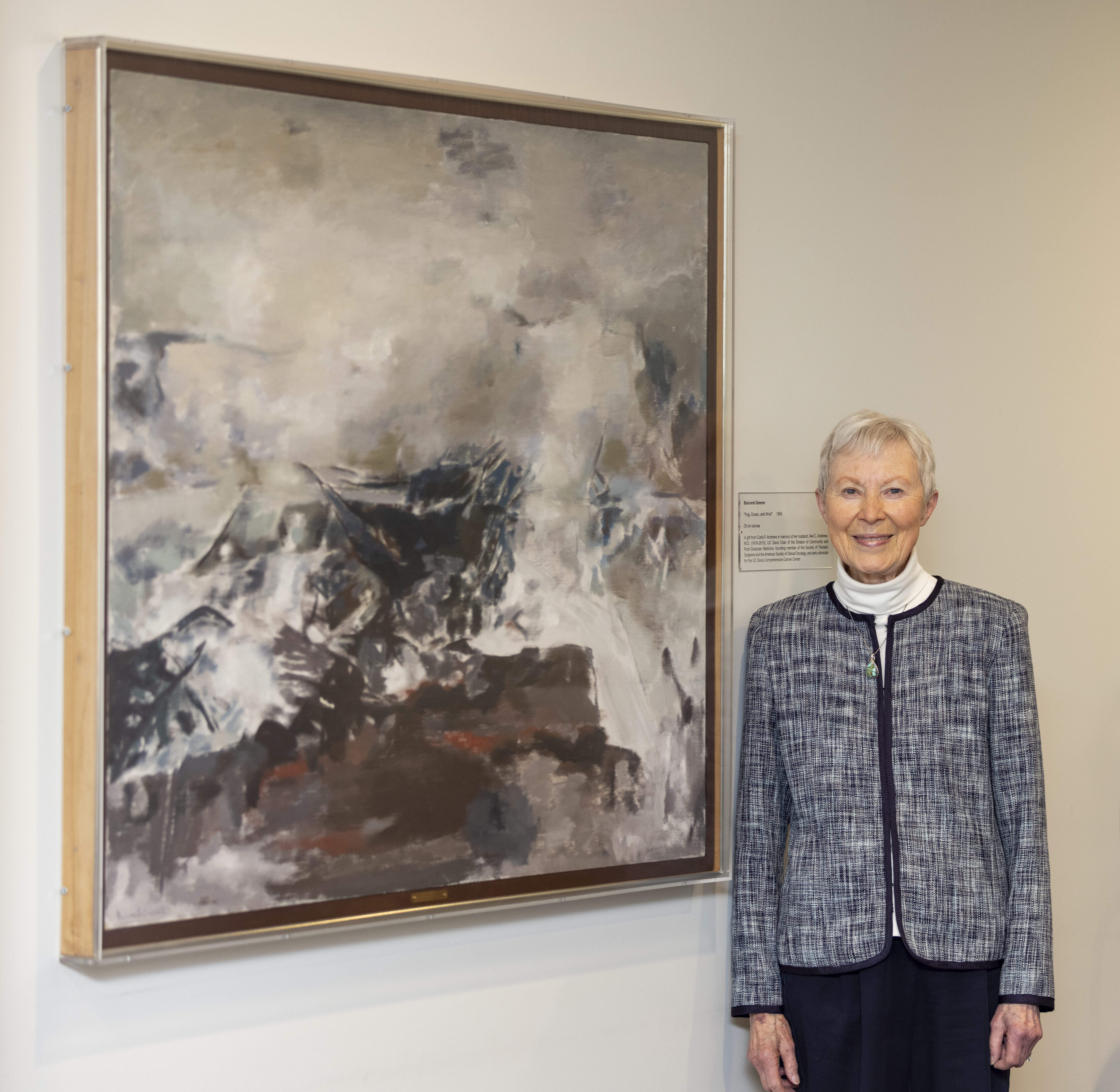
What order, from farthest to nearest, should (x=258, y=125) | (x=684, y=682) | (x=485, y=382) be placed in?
(x=684, y=682), (x=485, y=382), (x=258, y=125)

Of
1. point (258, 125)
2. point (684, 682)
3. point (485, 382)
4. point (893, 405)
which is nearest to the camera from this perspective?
point (258, 125)

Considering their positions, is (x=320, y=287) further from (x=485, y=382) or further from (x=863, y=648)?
(x=863, y=648)

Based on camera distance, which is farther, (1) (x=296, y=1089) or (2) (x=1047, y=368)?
(2) (x=1047, y=368)

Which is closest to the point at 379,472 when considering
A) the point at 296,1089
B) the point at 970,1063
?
the point at 296,1089

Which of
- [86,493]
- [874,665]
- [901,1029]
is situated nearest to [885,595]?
[874,665]

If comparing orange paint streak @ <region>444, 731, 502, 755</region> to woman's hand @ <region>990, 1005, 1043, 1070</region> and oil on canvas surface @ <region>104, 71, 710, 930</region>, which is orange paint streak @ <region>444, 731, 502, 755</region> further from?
woman's hand @ <region>990, 1005, 1043, 1070</region>

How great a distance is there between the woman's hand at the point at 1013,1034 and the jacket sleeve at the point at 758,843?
12.5 inches

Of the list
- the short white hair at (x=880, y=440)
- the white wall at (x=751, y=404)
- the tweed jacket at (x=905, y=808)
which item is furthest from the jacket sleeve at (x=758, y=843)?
the short white hair at (x=880, y=440)

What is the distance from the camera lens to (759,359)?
1.81 meters

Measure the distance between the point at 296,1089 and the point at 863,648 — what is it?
1.09 m

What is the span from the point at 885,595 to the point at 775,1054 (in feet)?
2.41

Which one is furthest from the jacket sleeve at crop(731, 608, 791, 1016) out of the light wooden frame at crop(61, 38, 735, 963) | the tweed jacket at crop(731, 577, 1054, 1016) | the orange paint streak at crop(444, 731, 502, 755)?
the light wooden frame at crop(61, 38, 735, 963)

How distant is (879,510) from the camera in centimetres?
159

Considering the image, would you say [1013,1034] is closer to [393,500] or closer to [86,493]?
[393,500]
